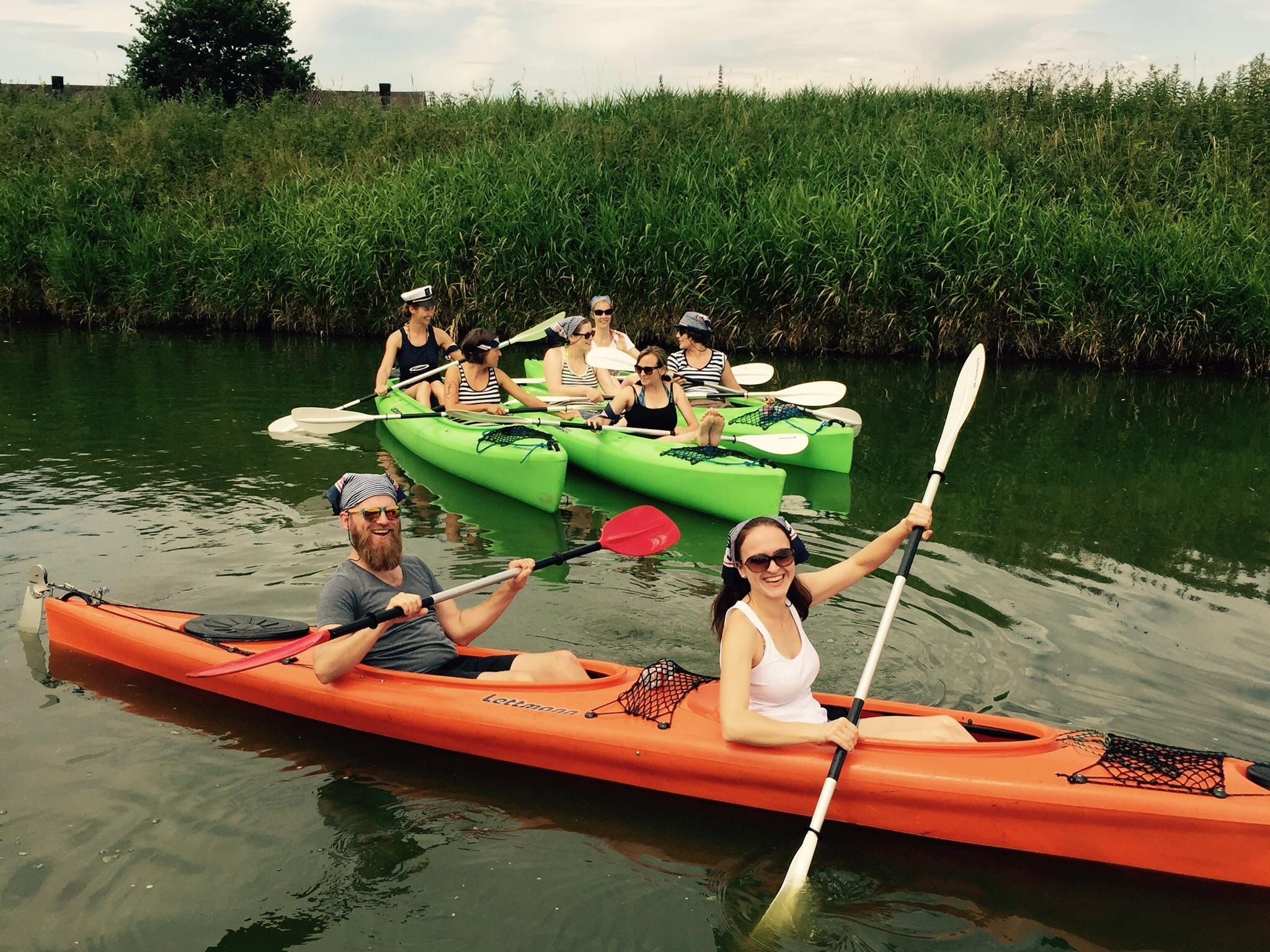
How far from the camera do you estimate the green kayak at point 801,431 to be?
8383 millimetres

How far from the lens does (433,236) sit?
1439 centimetres

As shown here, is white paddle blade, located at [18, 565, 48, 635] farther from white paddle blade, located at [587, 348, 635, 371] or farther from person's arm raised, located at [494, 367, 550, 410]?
white paddle blade, located at [587, 348, 635, 371]

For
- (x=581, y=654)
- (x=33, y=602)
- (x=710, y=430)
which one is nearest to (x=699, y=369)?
(x=710, y=430)

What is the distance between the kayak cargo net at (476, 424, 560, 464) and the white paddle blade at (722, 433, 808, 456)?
1.39m

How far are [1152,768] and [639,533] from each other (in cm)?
211

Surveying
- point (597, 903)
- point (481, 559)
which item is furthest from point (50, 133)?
point (597, 903)

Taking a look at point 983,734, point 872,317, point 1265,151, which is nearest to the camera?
point 983,734

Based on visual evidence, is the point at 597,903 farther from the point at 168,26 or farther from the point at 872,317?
the point at 168,26

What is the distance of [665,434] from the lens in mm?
7762

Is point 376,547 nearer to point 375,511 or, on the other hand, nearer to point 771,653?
point 375,511

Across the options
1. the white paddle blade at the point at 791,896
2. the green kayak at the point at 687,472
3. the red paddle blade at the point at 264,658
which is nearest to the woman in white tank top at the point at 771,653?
the white paddle blade at the point at 791,896

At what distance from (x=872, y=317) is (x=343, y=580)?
1005 cm

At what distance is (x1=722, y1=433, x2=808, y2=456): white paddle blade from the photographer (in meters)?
7.72

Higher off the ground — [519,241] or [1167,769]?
[519,241]
